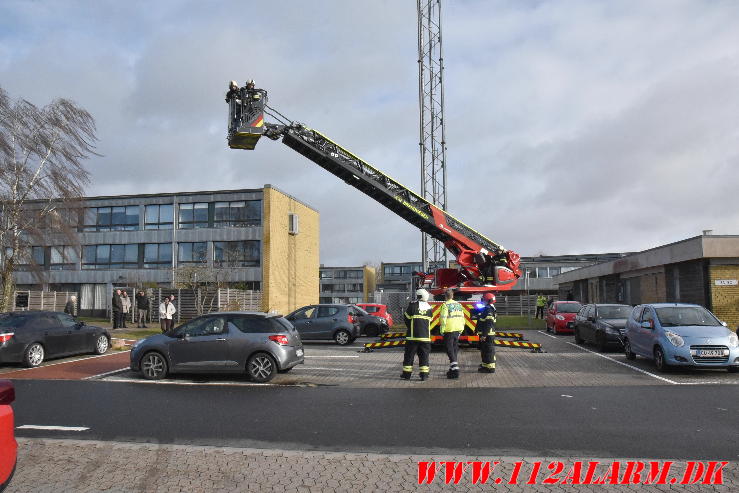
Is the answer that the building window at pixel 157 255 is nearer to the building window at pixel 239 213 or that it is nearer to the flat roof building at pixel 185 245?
the flat roof building at pixel 185 245

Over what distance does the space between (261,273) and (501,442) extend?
34037 millimetres

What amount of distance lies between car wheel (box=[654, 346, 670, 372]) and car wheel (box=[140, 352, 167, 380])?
34.3 ft

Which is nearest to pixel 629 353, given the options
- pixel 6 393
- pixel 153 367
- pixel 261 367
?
pixel 261 367

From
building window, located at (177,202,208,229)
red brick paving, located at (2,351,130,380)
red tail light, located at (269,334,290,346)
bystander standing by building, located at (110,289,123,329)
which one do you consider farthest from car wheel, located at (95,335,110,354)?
building window, located at (177,202,208,229)

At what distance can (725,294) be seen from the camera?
815 inches

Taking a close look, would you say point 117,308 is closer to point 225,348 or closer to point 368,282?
point 225,348

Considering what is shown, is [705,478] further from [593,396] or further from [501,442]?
[593,396]

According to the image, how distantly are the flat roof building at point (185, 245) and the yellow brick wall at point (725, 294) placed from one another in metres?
26.0

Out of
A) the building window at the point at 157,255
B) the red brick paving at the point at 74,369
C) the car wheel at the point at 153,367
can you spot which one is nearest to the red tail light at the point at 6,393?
the car wheel at the point at 153,367

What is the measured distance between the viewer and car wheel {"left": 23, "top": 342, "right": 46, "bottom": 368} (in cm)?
1420

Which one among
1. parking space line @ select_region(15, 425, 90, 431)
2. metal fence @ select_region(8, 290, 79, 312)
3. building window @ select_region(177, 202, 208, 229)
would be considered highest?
building window @ select_region(177, 202, 208, 229)

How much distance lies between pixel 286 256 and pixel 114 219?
42.5 ft

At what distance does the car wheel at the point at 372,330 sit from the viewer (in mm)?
22766

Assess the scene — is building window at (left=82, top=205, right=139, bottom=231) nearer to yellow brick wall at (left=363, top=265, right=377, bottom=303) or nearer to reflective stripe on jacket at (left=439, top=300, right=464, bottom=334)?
reflective stripe on jacket at (left=439, top=300, right=464, bottom=334)
